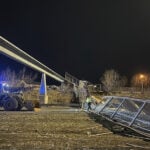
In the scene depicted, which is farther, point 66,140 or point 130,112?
point 130,112

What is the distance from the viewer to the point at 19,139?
16.1 metres

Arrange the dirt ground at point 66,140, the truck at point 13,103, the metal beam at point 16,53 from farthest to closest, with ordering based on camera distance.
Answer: the metal beam at point 16,53 → the truck at point 13,103 → the dirt ground at point 66,140

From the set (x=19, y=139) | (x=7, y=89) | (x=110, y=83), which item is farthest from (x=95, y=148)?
(x=110, y=83)

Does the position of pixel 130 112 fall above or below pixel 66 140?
above

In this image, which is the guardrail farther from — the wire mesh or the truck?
the truck

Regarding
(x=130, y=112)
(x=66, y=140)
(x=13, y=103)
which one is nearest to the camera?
(x=66, y=140)

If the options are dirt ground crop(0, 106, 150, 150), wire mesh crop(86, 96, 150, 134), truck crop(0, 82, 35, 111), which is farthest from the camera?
truck crop(0, 82, 35, 111)

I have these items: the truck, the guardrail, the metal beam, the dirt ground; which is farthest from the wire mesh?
the metal beam

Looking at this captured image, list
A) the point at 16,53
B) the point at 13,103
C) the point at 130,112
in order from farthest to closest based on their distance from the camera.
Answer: the point at 16,53
the point at 13,103
the point at 130,112

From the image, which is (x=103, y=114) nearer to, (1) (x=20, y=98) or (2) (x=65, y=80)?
(1) (x=20, y=98)

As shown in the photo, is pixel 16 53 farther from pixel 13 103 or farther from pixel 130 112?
pixel 130 112

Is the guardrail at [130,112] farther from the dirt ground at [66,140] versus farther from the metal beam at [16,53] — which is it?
the metal beam at [16,53]

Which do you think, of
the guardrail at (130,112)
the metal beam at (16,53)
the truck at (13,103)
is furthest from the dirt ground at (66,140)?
the metal beam at (16,53)

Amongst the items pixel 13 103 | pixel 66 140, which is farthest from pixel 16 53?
pixel 66 140
